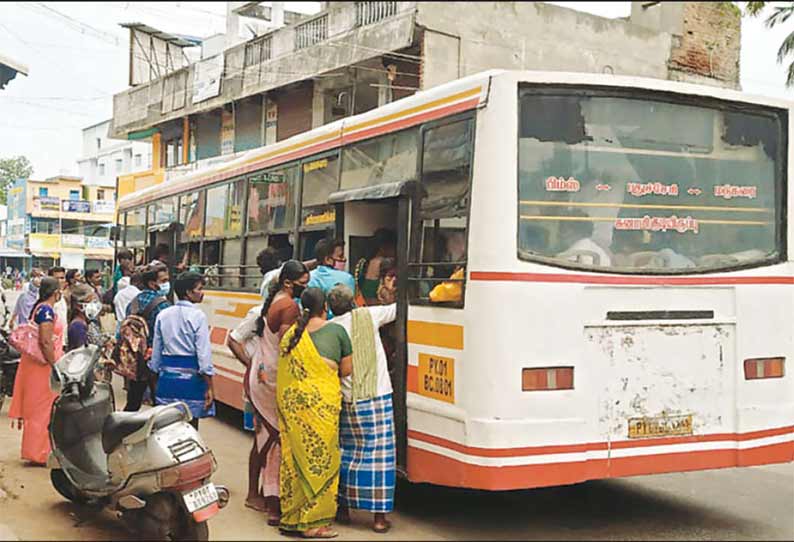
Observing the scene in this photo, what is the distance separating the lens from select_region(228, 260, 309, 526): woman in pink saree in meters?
5.99

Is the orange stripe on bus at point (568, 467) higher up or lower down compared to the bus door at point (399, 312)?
lower down

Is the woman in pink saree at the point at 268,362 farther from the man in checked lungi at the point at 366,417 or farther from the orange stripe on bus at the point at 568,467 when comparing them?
the orange stripe on bus at the point at 568,467

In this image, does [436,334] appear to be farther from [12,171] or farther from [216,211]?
[216,211]

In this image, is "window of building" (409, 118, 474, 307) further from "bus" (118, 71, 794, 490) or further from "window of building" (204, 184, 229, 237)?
"window of building" (204, 184, 229, 237)

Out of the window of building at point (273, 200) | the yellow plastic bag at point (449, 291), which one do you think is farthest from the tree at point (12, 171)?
the yellow plastic bag at point (449, 291)

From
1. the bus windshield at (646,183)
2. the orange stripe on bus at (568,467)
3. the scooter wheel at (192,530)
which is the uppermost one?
the bus windshield at (646,183)

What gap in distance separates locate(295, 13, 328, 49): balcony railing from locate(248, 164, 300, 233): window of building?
39.7 feet

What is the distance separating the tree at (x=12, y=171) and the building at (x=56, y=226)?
488 millimetres

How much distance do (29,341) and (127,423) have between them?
258cm

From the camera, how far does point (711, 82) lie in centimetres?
2262

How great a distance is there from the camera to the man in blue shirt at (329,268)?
6.31m

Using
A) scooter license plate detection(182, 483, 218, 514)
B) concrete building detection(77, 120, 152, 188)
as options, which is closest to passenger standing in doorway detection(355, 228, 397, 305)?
scooter license plate detection(182, 483, 218, 514)

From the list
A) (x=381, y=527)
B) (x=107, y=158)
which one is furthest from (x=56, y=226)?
(x=107, y=158)

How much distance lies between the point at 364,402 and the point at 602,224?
1.74m
